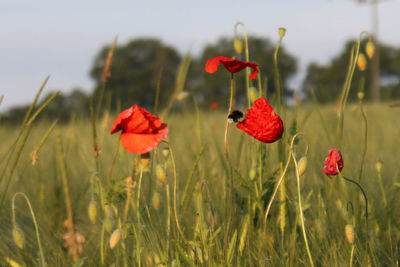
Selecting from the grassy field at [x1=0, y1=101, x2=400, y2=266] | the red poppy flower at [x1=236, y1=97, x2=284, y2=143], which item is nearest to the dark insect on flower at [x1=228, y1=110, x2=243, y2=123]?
the red poppy flower at [x1=236, y1=97, x2=284, y2=143]

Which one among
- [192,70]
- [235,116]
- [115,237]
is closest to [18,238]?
[115,237]

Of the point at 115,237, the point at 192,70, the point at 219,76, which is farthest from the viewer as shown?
the point at 192,70

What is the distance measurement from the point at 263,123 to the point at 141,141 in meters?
0.31

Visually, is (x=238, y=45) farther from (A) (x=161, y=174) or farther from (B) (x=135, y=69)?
(B) (x=135, y=69)

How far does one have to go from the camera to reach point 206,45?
109ft

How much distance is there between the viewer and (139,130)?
3.55 feet

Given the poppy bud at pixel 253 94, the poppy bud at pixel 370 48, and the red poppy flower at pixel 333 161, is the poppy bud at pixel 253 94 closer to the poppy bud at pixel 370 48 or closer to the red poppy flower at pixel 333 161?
the red poppy flower at pixel 333 161

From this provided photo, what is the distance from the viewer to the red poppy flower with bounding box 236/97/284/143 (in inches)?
39.1

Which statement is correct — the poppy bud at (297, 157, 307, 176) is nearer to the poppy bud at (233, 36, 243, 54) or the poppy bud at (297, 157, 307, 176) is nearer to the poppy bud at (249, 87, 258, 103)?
the poppy bud at (249, 87, 258, 103)

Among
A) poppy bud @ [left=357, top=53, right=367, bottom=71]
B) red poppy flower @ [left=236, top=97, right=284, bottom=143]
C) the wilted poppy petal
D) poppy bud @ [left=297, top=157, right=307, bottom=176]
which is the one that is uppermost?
poppy bud @ [left=357, top=53, right=367, bottom=71]

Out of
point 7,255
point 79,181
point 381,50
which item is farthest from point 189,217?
point 381,50

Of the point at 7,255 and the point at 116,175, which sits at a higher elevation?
the point at 116,175

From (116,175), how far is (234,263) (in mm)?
695

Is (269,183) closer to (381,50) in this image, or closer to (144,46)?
(144,46)
